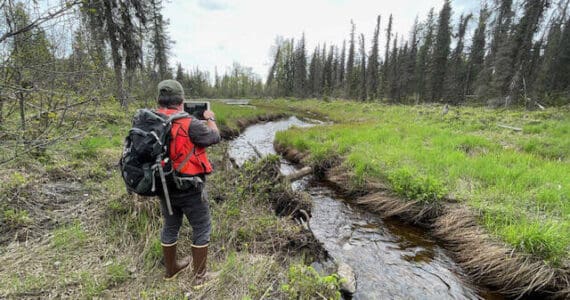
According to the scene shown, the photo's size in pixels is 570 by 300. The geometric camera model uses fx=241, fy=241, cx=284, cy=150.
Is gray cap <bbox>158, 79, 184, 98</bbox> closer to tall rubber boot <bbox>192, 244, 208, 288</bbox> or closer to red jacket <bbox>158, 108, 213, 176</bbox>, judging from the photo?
red jacket <bbox>158, 108, 213, 176</bbox>

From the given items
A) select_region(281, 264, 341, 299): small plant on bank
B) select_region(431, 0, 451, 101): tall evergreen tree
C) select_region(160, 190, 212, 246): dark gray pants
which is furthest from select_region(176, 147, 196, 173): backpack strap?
select_region(431, 0, 451, 101): tall evergreen tree

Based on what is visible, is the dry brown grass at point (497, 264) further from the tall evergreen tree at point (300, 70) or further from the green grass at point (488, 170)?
the tall evergreen tree at point (300, 70)

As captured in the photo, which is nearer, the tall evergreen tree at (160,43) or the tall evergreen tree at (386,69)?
the tall evergreen tree at (160,43)

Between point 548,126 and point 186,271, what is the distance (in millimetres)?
14253

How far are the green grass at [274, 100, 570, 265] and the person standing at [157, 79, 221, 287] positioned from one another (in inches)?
180

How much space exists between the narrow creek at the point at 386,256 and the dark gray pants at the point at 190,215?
2281 millimetres

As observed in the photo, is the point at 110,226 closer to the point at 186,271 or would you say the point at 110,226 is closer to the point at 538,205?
the point at 186,271

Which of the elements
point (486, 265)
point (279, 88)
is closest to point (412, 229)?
point (486, 265)

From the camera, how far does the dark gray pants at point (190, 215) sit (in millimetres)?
2455

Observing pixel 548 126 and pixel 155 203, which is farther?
pixel 548 126

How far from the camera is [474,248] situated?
4.07 m

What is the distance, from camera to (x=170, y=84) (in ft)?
8.09

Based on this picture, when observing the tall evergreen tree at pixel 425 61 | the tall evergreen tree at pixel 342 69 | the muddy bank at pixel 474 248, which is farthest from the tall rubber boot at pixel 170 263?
the tall evergreen tree at pixel 342 69

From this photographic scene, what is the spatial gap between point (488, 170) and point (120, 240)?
24.6 ft
